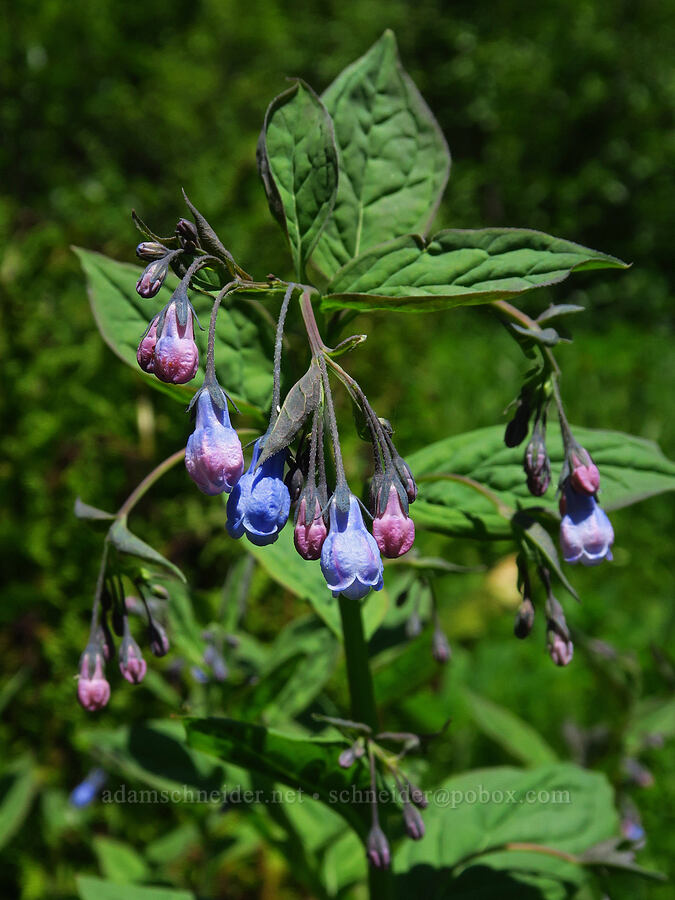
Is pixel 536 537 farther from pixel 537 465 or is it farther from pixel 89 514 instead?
pixel 89 514

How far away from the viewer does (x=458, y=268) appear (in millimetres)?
860

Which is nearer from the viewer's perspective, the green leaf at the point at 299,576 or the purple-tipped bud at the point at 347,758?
the purple-tipped bud at the point at 347,758

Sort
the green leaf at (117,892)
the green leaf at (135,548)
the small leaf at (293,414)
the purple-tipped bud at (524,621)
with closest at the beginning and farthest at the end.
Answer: the small leaf at (293,414), the green leaf at (135,548), the purple-tipped bud at (524,621), the green leaf at (117,892)

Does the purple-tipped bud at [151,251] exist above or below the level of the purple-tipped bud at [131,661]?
above

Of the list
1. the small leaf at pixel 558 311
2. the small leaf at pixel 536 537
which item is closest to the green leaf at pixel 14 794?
the small leaf at pixel 536 537

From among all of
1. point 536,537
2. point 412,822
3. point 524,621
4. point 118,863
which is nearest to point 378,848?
point 412,822

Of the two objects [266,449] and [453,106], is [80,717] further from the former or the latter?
[453,106]

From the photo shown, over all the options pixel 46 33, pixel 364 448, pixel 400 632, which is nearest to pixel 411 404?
pixel 364 448

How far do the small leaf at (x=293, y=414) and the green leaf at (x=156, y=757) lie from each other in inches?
34.7

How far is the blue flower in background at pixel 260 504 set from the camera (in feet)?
2.49

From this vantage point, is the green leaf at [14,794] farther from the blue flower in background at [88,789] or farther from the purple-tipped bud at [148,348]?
the purple-tipped bud at [148,348]

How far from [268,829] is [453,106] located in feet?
26.5

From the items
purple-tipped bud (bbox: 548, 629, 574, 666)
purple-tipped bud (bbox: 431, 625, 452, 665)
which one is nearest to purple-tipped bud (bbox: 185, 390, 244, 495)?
purple-tipped bud (bbox: 548, 629, 574, 666)

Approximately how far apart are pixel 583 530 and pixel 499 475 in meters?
0.18
